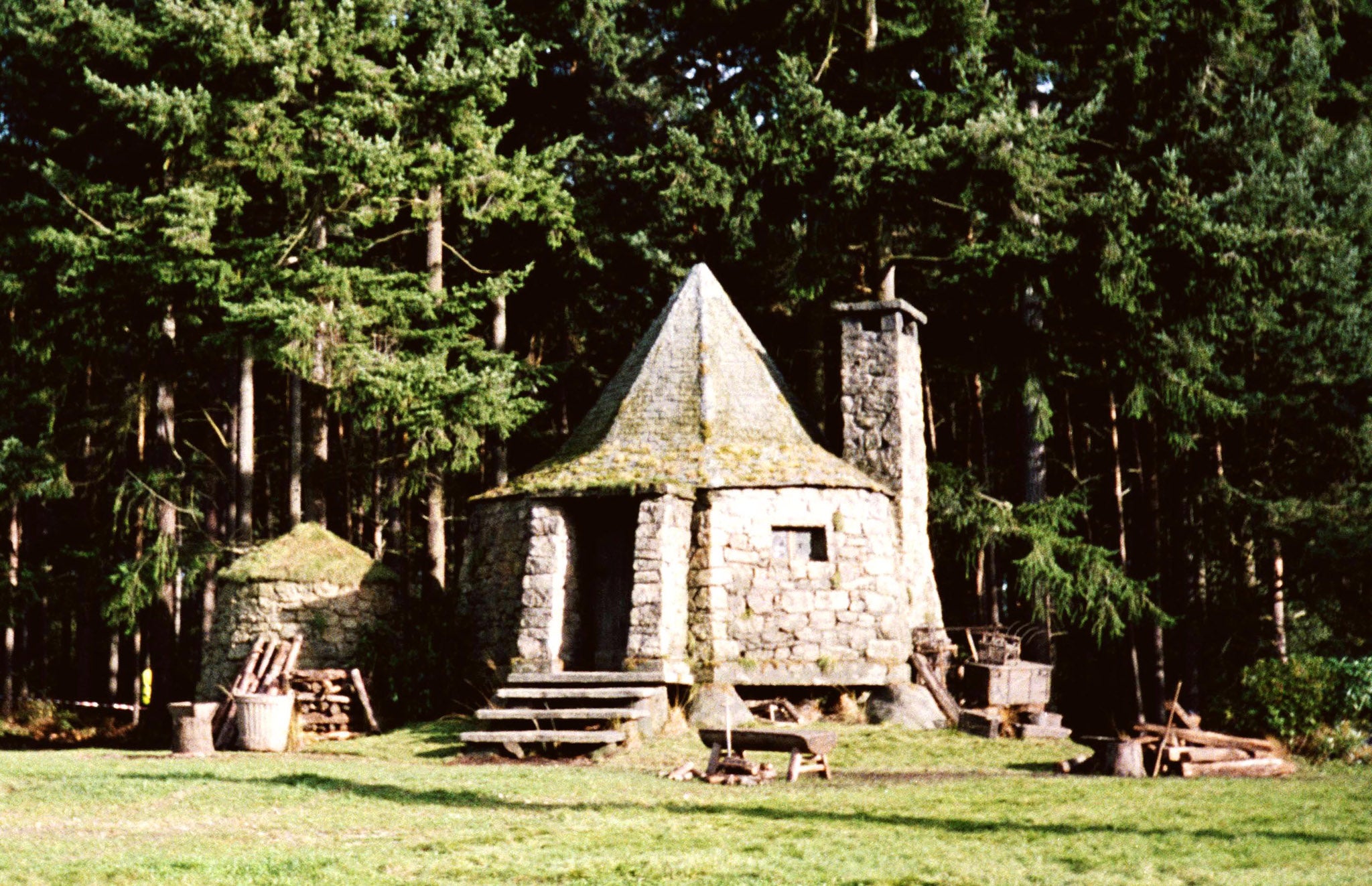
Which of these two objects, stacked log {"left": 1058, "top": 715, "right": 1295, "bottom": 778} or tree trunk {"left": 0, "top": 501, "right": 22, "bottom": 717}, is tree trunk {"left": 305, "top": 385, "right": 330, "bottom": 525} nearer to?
tree trunk {"left": 0, "top": 501, "right": 22, "bottom": 717}

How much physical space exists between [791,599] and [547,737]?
4.37 meters

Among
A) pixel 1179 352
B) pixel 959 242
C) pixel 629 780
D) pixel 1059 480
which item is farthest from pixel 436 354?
pixel 1059 480

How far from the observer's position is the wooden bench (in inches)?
512

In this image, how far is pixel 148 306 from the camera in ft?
74.2

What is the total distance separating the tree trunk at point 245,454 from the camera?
22.0 m

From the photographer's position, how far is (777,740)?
12.9 meters

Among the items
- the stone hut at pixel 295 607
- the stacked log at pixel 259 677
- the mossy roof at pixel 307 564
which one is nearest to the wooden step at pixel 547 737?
the stacked log at pixel 259 677

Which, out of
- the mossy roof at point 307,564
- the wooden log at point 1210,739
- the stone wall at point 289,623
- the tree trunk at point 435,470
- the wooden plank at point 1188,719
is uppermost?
the tree trunk at point 435,470

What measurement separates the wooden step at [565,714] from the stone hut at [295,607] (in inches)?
158

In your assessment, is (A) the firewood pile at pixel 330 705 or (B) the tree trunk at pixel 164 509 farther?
(B) the tree trunk at pixel 164 509

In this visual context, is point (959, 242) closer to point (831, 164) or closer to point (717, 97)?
point (831, 164)

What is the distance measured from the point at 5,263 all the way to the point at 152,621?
19.8 feet

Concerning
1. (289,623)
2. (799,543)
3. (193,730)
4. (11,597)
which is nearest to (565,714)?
(193,730)

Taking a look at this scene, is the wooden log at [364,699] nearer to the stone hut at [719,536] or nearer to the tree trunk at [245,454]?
the stone hut at [719,536]
